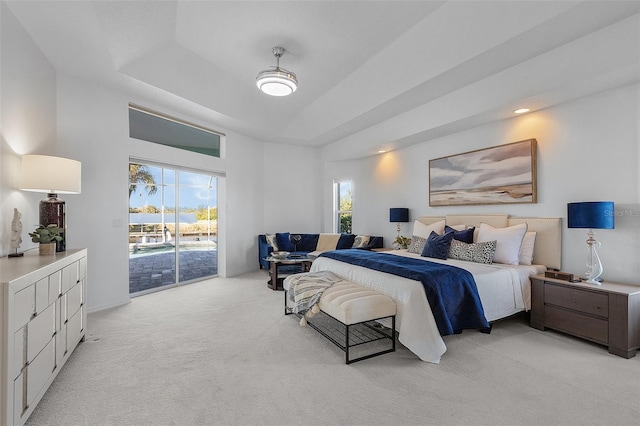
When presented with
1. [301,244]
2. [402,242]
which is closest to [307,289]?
[402,242]

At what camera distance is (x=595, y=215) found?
295 centimetres

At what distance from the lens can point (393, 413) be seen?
6.28 ft

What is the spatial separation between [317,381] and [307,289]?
102 cm

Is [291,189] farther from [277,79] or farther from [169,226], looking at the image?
[277,79]

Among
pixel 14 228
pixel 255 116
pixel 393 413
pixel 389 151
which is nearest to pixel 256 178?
pixel 255 116

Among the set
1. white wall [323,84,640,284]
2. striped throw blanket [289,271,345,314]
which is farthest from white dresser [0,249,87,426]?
white wall [323,84,640,284]

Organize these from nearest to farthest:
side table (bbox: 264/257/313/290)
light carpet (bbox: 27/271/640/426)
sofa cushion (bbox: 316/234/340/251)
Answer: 1. light carpet (bbox: 27/271/640/426)
2. side table (bbox: 264/257/313/290)
3. sofa cushion (bbox: 316/234/340/251)

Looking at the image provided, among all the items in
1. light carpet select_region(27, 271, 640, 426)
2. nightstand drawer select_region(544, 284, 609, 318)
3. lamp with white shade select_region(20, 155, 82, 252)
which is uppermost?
lamp with white shade select_region(20, 155, 82, 252)

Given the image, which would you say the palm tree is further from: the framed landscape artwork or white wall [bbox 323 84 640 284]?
white wall [bbox 323 84 640 284]

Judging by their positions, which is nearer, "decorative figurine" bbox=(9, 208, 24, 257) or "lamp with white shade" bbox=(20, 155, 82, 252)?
"decorative figurine" bbox=(9, 208, 24, 257)

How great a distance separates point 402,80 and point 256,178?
12.8 ft

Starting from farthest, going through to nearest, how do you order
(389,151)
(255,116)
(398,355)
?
(389,151), (255,116), (398,355)

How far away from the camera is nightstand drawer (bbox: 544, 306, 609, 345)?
9.11 feet

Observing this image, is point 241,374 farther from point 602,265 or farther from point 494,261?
point 602,265
